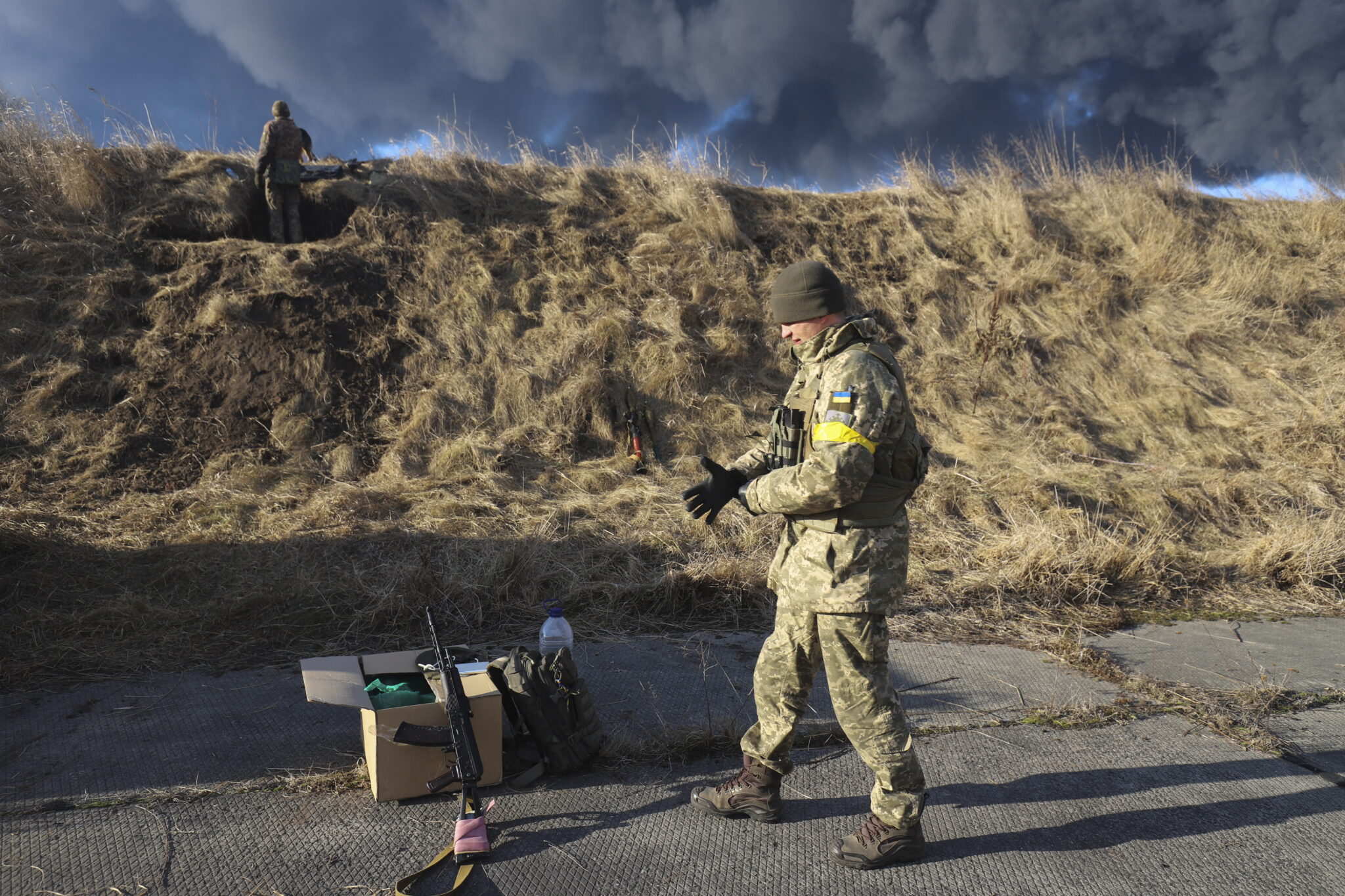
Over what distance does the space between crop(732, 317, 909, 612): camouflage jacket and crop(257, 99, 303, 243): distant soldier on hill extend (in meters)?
8.54

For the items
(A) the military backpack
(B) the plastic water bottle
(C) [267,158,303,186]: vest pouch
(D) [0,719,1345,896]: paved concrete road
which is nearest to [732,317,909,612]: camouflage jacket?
(D) [0,719,1345,896]: paved concrete road

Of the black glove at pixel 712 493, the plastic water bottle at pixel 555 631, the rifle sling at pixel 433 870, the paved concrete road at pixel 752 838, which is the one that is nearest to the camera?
the rifle sling at pixel 433 870

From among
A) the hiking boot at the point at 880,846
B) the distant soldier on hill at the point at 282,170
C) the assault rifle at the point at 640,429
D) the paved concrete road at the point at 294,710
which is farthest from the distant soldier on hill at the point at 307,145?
the hiking boot at the point at 880,846

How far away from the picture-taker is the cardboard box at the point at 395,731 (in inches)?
115

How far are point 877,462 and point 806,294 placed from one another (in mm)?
627

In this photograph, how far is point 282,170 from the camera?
30.0 ft

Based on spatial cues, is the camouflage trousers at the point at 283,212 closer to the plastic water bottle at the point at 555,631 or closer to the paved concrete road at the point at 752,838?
the plastic water bottle at the point at 555,631

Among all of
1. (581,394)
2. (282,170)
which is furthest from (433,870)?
(282,170)

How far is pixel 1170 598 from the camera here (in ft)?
18.4

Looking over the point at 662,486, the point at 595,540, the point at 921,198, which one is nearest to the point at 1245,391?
the point at 921,198

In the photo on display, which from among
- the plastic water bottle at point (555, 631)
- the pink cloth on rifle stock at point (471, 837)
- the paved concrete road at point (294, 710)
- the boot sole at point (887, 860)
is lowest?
the boot sole at point (887, 860)

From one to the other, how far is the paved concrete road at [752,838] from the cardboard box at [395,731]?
0.10 m

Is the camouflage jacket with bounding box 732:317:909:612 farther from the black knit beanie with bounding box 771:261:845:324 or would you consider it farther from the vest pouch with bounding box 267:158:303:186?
the vest pouch with bounding box 267:158:303:186

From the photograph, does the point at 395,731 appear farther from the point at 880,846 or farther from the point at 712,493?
the point at 880,846
